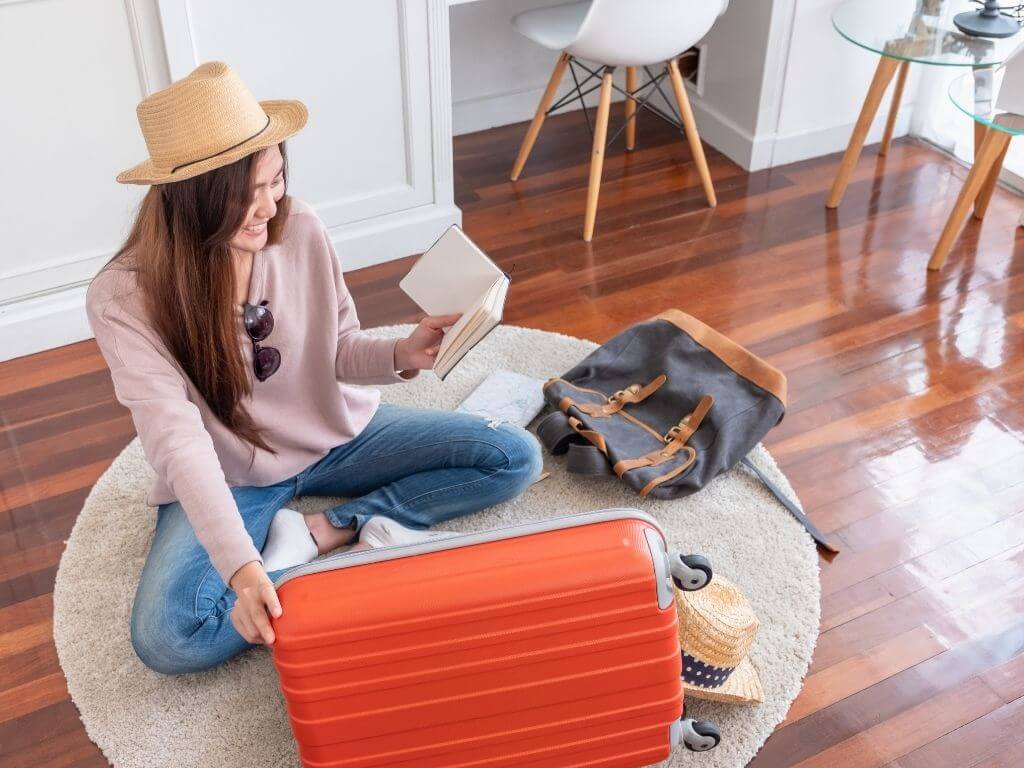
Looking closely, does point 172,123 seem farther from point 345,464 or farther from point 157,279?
point 345,464

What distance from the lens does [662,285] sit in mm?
2674

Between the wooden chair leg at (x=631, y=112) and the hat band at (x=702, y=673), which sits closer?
the hat band at (x=702, y=673)

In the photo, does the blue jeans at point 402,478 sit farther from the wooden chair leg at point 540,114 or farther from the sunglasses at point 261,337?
the wooden chair leg at point 540,114

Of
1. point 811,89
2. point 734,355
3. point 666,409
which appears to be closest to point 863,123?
point 811,89

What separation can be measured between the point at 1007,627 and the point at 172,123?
1508 millimetres

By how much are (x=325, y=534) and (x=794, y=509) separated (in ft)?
2.75

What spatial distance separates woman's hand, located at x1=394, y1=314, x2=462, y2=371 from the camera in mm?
1642

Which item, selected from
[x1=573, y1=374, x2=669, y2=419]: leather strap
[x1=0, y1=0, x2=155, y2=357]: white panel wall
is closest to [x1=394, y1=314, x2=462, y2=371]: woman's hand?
[x1=573, y1=374, x2=669, y2=419]: leather strap

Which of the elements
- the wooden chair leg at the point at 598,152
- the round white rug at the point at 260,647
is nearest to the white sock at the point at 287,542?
the round white rug at the point at 260,647

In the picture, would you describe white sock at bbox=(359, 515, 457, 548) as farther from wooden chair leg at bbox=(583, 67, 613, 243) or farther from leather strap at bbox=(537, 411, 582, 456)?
wooden chair leg at bbox=(583, 67, 613, 243)

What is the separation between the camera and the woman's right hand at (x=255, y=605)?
4.38ft

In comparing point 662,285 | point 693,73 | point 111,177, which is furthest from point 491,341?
point 693,73

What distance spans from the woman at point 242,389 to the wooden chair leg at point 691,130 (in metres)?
1.19

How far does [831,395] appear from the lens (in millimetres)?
2338
